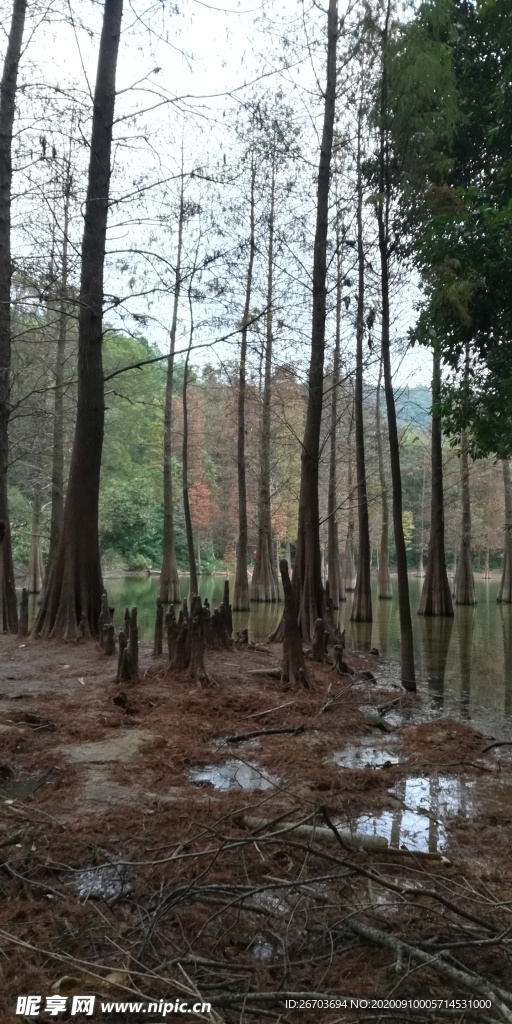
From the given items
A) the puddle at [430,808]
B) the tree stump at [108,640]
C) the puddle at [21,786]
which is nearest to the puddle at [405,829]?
the puddle at [430,808]

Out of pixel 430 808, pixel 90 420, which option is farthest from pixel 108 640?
pixel 430 808

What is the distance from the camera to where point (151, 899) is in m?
2.60

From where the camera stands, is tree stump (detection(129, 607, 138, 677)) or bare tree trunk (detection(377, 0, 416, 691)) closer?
tree stump (detection(129, 607, 138, 677))

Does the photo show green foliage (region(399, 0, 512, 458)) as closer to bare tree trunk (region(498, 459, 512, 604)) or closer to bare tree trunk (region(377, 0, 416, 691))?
bare tree trunk (region(377, 0, 416, 691))

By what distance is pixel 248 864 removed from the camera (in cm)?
298

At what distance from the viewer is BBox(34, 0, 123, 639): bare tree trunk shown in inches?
390

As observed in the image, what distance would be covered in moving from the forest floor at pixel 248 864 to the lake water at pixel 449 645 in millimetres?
2664

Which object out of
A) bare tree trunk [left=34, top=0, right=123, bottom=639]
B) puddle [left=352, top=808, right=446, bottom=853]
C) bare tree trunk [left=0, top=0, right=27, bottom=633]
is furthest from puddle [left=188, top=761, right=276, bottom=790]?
bare tree trunk [left=34, top=0, right=123, bottom=639]

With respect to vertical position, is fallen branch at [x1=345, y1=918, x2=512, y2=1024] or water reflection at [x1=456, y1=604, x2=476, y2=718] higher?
fallen branch at [x1=345, y1=918, x2=512, y2=1024]

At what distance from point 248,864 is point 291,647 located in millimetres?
4298

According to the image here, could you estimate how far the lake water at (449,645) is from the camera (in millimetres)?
8531

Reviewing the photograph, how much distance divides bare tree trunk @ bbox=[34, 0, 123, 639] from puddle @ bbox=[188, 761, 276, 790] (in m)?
5.52

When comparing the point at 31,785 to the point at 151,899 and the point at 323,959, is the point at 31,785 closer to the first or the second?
the point at 151,899

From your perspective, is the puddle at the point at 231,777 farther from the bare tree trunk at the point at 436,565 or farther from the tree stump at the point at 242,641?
the bare tree trunk at the point at 436,565
